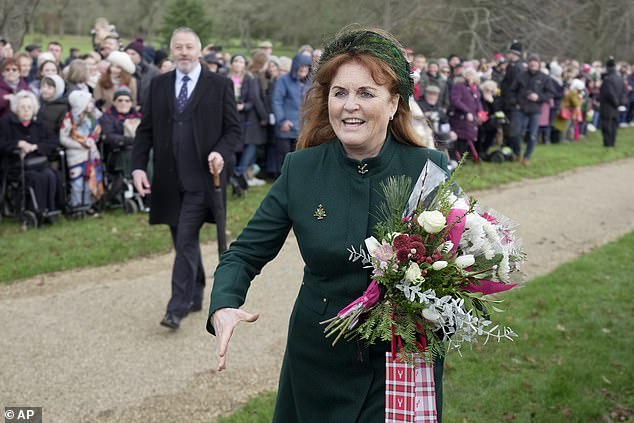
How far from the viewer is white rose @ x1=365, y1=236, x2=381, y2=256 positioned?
9.00ft

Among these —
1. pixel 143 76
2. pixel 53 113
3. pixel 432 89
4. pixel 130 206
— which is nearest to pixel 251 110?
pixel 143 76

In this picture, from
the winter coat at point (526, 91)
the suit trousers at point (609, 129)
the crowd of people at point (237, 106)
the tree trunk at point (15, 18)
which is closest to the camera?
the crowd of people at point (237, 106)

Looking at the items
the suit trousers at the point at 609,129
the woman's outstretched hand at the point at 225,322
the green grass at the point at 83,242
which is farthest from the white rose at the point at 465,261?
the suit trousers at the point at 609,129

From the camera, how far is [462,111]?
1519 centimetres

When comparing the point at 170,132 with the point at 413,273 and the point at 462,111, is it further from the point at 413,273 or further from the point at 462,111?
the point at 462,111

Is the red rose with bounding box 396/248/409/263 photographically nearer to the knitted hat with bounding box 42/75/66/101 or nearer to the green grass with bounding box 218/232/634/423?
the green grass with bounding box 218/232/634/423

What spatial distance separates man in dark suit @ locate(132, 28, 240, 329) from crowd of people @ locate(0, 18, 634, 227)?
1.21 ft

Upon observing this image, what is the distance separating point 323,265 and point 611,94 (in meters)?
18.6

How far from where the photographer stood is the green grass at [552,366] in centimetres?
516

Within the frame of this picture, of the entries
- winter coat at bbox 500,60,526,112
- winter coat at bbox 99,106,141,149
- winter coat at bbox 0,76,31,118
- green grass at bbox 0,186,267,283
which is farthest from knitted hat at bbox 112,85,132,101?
winter coat at bbox 500,60,526,112

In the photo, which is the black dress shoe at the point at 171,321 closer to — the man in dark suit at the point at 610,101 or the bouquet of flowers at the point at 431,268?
the bouquet of flowers at the point at 431,268

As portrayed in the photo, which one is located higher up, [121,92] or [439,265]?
[439,265]

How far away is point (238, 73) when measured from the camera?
12.9 m

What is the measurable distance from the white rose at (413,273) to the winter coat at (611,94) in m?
18.7
